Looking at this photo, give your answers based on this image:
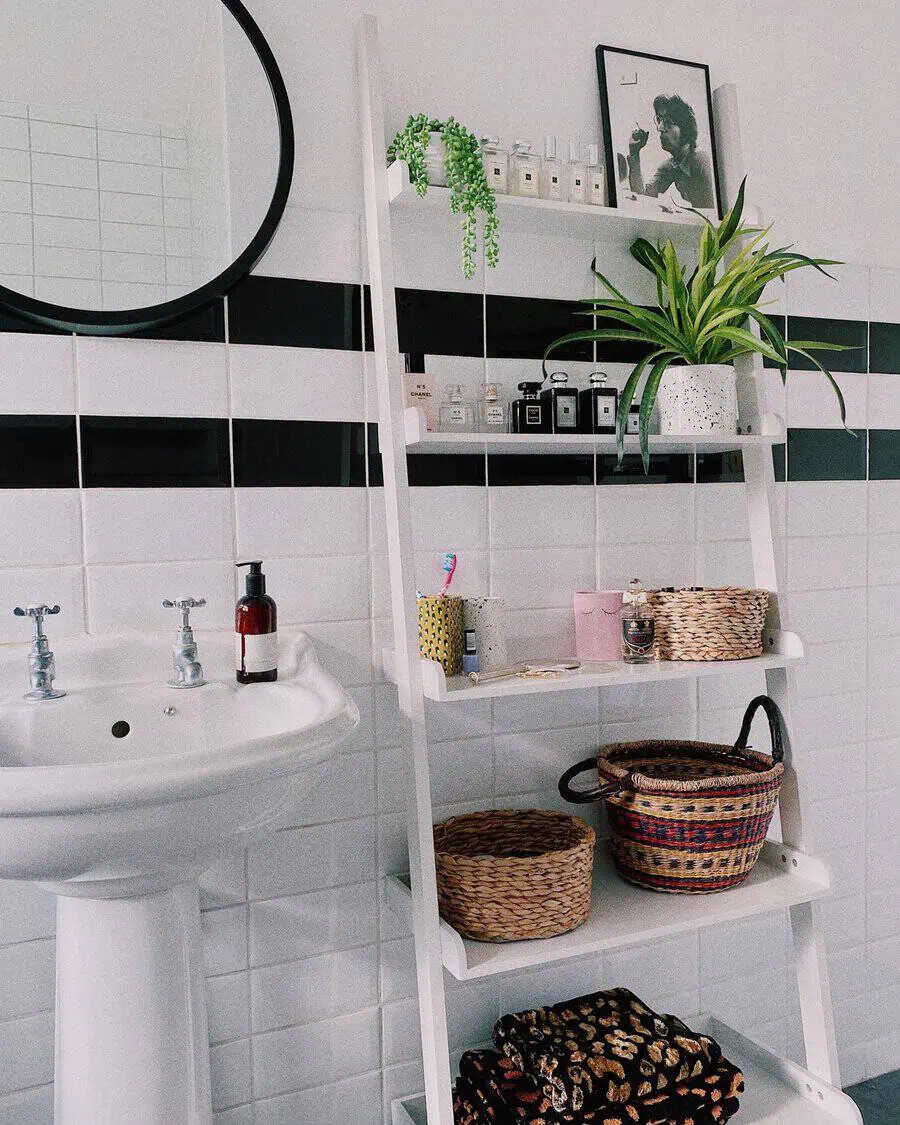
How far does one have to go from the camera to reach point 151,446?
1.41 metres

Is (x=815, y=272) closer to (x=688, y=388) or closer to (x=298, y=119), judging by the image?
(x=688, y=388)

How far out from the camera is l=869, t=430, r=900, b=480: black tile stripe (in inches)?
77.5

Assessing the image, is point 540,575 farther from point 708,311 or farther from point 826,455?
point 826,455

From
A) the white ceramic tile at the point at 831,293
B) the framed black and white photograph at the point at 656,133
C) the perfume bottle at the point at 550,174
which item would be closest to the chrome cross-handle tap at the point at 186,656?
the perfume bottle at the point at 550,174

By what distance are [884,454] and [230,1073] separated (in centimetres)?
168

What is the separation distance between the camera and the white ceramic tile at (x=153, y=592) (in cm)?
138

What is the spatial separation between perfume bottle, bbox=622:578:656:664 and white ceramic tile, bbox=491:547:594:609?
0.13 meters

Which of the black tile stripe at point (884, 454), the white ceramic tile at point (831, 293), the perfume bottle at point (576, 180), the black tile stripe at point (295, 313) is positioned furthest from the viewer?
the black tile stripe at point (884, 454)

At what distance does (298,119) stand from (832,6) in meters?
1.12

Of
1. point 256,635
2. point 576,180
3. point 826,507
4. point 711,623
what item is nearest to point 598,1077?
point 711,623

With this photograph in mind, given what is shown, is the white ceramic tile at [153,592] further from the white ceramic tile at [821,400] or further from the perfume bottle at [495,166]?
the white ceramic tile at [821,400]

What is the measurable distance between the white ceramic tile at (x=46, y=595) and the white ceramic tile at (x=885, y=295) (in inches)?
63.0

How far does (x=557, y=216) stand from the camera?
153 centimetres

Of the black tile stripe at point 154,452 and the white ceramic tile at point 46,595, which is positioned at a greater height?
the black tile stripe at point 154,452
